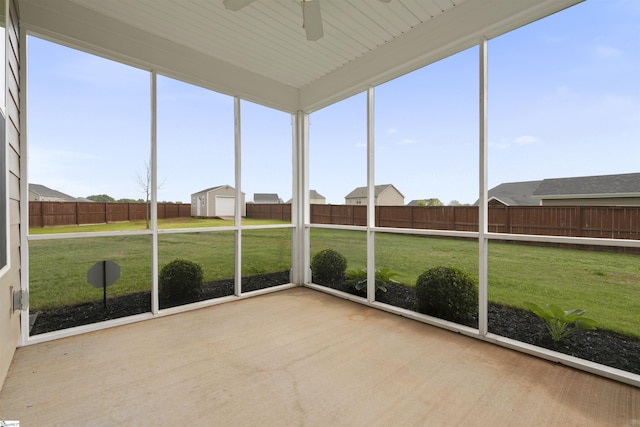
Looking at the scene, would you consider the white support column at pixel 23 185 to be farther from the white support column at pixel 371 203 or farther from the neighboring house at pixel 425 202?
the neighboring house at pixel 425 202

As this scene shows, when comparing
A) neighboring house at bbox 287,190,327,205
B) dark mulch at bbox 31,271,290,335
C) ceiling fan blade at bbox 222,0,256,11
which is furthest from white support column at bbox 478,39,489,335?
dark mulch at bbox 31,271,290,335

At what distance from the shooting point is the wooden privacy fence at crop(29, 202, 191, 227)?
2754mm

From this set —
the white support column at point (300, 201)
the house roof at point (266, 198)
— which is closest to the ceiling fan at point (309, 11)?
the white support column at point (300, 201)

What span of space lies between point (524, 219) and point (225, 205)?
331cm

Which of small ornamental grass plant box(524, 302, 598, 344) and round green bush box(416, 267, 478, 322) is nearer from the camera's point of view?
small ornamental grass plant box(524, 302, 598, 344)

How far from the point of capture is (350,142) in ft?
13.4

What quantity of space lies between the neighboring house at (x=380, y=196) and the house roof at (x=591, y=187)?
52.7 inches

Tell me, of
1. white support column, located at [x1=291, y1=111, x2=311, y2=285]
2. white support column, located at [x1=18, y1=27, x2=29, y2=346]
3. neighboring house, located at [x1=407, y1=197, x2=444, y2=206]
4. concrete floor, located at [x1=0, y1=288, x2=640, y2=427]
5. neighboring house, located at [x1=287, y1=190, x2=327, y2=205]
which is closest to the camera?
concrete floor, located at [x1=0, y1=288, x2=640, y2=427]

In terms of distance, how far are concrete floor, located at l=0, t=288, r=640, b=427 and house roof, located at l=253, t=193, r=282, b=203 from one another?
1.82 m

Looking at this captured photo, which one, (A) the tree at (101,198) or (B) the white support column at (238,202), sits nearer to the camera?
(A) the tree at (101,198)

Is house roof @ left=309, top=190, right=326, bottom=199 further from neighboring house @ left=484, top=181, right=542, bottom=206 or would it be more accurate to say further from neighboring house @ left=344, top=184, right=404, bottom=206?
neighboring house @ left=484, top=181, right=542, bottom=206

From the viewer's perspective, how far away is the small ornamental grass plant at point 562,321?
2.38 meters

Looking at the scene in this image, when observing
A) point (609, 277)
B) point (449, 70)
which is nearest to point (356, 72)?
point (449, 70)

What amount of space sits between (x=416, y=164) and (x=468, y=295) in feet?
4.76
